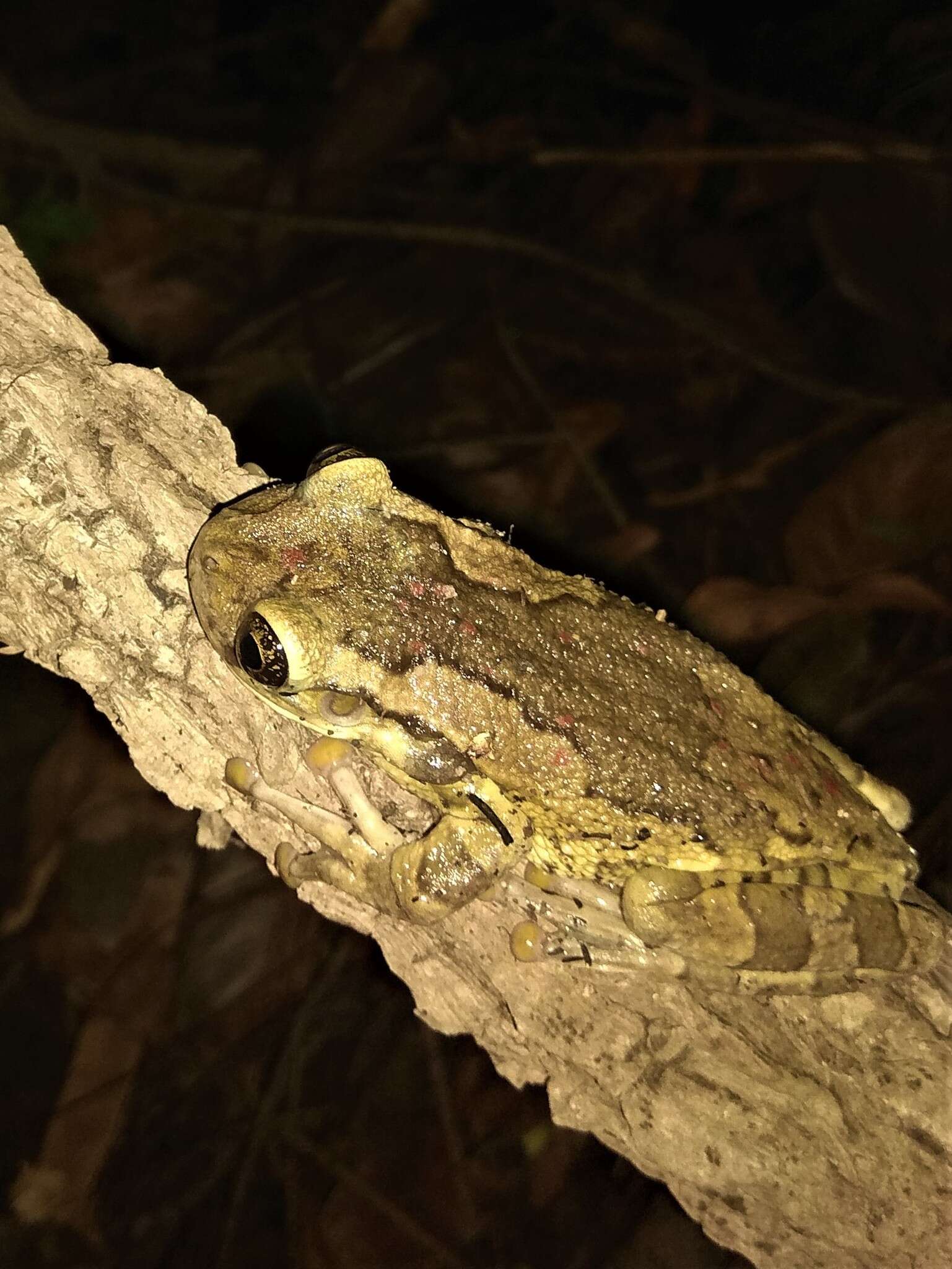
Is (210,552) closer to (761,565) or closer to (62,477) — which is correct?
(62,477)

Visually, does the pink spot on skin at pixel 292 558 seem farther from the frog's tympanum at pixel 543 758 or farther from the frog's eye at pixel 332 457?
the frog's eye at pixel 332 457

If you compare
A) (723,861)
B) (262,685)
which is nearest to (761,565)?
(723,861)

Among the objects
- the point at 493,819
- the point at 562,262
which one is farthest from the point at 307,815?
the point at 562,262

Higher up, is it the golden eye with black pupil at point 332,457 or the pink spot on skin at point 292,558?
the golden eye with black pupil at point 332,457

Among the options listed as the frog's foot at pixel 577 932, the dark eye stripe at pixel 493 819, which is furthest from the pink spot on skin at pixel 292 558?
the frog's foot at pixel 577 932

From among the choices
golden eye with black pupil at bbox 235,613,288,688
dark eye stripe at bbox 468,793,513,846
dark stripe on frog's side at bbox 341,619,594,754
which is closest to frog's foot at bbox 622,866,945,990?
dark eye stripe at bbox 468,793,513,846

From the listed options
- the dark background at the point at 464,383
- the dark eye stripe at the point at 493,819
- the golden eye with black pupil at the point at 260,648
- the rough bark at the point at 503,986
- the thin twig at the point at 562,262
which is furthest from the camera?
the thin twig at the point at 562,262

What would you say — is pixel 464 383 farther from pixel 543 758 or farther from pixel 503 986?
pixel 503 986
